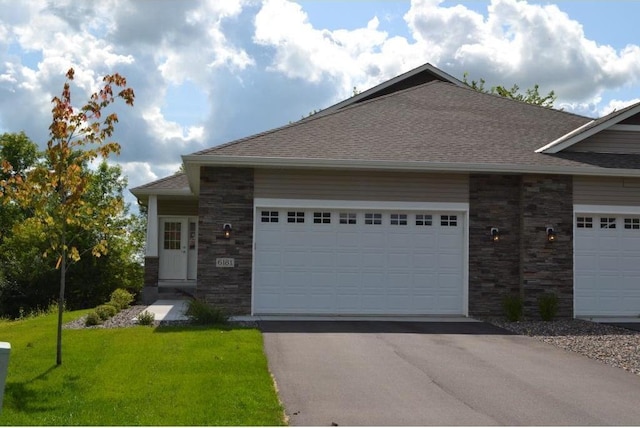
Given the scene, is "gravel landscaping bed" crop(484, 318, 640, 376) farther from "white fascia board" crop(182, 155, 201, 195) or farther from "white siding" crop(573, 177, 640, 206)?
"white fascia board" crop(182, 155, 201, 195)

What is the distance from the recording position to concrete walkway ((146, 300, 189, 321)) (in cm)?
1373

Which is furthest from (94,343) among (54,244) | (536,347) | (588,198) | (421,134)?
(588,198)

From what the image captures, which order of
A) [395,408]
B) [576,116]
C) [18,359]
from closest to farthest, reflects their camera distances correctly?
[395,408] → [18,359] → [576,116]

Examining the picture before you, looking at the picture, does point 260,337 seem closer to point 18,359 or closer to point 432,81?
point 18,359

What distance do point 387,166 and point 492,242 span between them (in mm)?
2832

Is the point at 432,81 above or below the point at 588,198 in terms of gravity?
above

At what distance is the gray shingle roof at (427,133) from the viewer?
14.3 metres

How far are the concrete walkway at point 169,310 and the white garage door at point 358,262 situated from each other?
64.5 inches

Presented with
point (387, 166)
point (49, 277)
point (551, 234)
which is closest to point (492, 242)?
point (551, 234)

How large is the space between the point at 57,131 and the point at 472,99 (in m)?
13.0

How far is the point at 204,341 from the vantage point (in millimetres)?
10461

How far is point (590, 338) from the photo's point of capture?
11.8m

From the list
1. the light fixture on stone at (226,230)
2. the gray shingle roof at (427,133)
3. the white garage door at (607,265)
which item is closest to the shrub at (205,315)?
the light fixture on stone at (226,230)

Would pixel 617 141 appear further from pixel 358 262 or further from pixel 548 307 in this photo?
pixel 358 262
